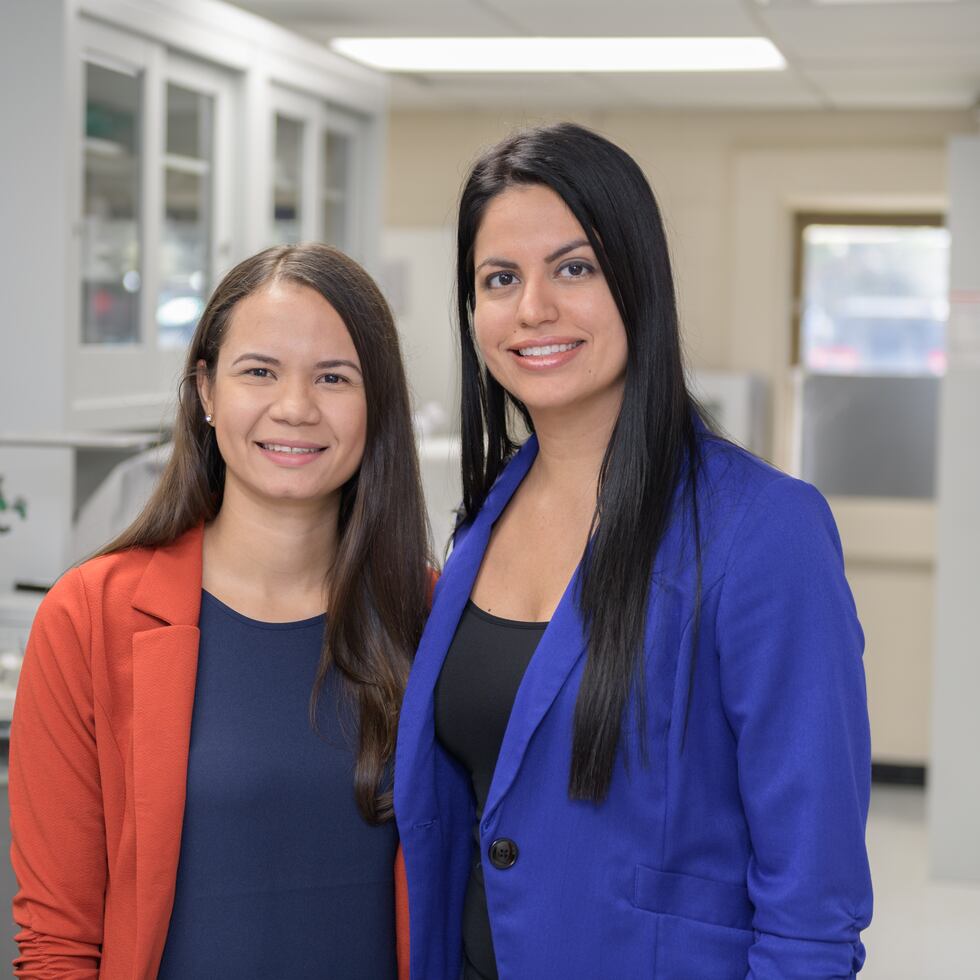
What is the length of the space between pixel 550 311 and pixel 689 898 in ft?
1.98

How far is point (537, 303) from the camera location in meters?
1.47

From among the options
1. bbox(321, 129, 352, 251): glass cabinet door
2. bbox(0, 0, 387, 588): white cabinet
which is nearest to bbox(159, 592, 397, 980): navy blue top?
bbox(0, 0, 387, 588): white cabinet

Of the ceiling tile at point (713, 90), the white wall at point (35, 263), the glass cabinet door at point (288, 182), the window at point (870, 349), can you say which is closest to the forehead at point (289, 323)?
the white wall at point (35, 263)

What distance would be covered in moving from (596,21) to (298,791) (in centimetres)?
247

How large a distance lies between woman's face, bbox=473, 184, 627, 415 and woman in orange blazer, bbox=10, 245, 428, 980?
0.21 m

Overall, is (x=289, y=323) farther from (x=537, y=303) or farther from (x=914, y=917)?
(x=914, y=917)

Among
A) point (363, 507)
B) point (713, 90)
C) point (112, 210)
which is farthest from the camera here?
point (713, 90)

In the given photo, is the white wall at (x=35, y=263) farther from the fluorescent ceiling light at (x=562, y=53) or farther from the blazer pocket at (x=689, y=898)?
the blazer pocket at (x=689, y=898)

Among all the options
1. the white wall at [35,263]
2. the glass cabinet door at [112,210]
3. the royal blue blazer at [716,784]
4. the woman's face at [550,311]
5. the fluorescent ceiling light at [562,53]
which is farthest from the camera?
the fluorescent ceiling light at [562,53]

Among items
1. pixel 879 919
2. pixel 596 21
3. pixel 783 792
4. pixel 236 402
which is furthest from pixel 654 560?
pixel 879 919

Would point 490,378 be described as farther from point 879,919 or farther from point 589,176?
point 879,919

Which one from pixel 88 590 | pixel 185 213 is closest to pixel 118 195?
pixel 185 213

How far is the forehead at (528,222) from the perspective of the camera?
1.47 m

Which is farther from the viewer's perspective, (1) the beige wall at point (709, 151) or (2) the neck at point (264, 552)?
(1) the beige wall at point (709, 151)
